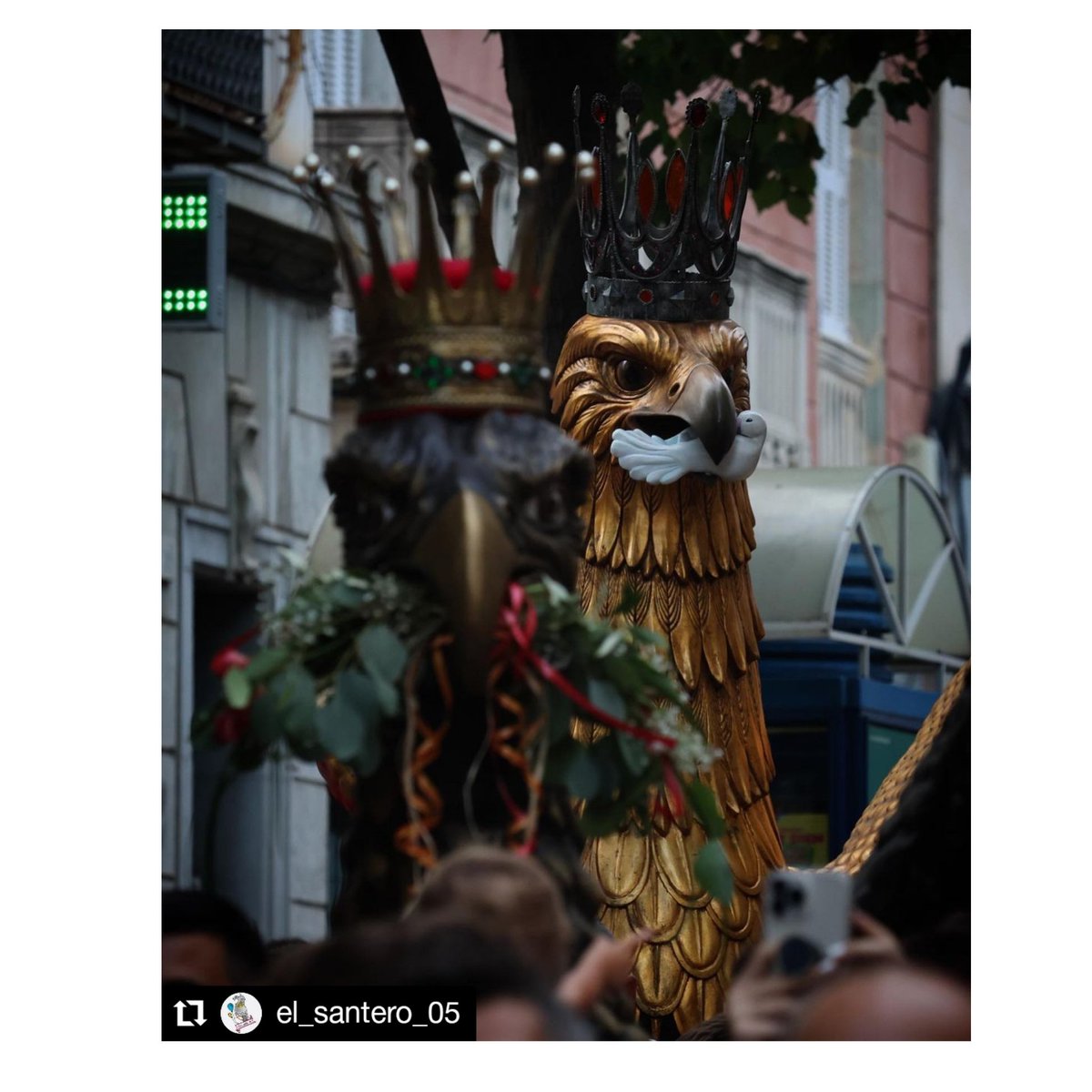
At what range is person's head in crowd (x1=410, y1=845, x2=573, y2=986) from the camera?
3566mm

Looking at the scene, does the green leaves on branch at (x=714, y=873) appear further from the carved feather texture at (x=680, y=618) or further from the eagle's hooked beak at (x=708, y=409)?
the eagle's hooked beak at (x=708, y=409)

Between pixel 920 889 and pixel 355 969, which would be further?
pixel 920 889

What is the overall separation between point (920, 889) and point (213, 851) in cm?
106

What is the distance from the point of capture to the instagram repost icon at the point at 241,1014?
3867 millimetres

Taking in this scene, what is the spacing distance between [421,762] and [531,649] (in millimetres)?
215

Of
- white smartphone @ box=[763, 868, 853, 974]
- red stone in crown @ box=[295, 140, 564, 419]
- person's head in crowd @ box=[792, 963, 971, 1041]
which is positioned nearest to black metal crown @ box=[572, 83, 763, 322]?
red stone in crown @ box=[295, 140, 564, 419]

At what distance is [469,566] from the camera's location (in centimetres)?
369

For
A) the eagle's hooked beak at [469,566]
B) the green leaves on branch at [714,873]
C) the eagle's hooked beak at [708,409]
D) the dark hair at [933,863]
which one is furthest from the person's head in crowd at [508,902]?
the eagle's hooked beak at [708,409]

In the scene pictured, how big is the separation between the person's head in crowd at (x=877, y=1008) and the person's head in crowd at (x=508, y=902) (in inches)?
13.7

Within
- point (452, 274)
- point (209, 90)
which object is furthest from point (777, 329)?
point (452, 274)

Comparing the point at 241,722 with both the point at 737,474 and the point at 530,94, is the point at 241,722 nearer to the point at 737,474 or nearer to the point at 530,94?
the point at 737,474

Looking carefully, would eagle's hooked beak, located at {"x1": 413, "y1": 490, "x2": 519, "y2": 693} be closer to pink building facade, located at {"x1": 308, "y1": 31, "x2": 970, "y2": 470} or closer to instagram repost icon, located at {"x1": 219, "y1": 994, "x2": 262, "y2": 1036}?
instagram repost icon, located at {"x1": 219, "y1": 994, "x2": 262, "y2": 1036}

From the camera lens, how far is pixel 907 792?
4363 millimetres
